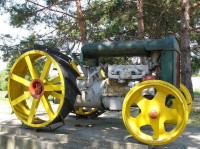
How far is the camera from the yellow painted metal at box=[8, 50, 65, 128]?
4.90m

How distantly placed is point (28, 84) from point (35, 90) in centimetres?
24

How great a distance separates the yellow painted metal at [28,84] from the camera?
4.90 meters

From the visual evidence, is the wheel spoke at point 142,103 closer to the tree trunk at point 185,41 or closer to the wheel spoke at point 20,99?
the wheel spoke at point 20,99

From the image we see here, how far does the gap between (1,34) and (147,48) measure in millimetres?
11715

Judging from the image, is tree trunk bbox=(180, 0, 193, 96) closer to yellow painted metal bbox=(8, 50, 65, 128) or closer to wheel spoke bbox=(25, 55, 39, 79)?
yellow painted metal bbox=(8, 50, 65, 128)

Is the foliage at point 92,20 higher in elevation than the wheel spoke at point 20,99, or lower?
higher

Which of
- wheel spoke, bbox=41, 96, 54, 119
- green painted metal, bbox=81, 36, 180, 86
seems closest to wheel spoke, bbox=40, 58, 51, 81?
wheel spoke, bbox=41, 96, 54, 119

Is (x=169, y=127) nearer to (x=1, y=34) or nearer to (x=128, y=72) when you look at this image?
(x=128, y=72)

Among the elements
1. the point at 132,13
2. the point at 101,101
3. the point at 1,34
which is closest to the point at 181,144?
the point at 101,101

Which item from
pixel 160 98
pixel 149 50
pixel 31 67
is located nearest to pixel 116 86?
pixel 149 50

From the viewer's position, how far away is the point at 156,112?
4.32m

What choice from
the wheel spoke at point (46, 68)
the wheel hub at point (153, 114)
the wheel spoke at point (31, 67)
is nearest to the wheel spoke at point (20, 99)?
the wheel spoke at point (31, 67)

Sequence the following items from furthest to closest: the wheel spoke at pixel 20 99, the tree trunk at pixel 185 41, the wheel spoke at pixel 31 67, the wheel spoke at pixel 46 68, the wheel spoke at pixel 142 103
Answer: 1. the tree trunk at pixel 185 41
2. the wheel spoke at pixel 20 99
3. the wheel spoke at pixel 31 67
4. the wheel spoke at pixel 46 68
5. the wheel spoke at pixel 142 103

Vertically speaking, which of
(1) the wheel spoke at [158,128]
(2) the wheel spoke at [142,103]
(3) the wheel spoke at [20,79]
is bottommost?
(1) the wheel spoke at [158,128]
